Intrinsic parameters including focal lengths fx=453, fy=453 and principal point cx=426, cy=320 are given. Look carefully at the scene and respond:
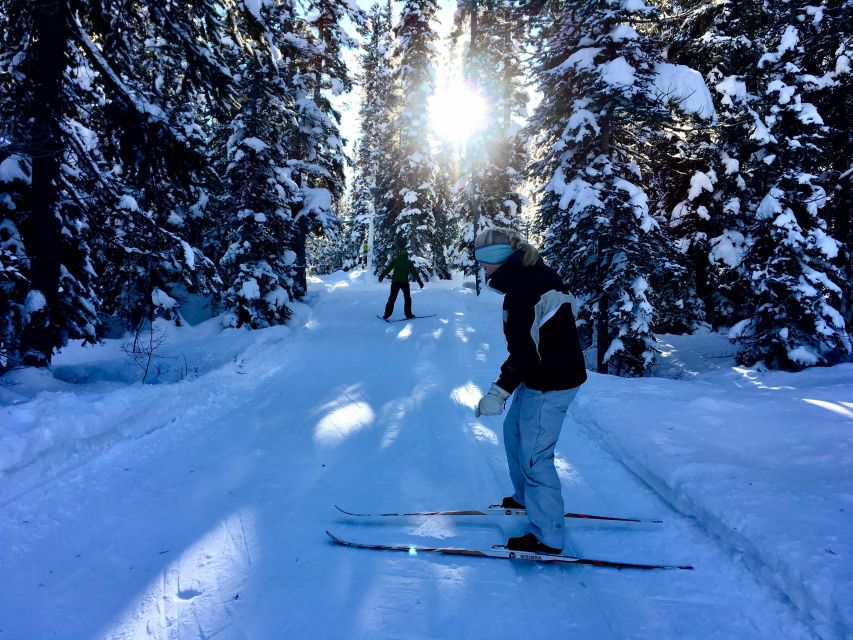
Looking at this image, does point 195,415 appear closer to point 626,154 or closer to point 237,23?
point 237,23

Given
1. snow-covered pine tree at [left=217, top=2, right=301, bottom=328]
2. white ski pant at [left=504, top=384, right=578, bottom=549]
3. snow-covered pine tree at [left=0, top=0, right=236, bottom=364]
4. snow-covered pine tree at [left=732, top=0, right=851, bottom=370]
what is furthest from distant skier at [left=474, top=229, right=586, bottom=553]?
snow-covered pine tree at [left=217, top=2, right=301, bottom=328]

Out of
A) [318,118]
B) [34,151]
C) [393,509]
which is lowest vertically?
[393,509]

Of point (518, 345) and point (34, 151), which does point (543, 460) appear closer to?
point (518, 345)

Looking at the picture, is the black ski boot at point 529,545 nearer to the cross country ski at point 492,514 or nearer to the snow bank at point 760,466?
the cross country ski at point 492,514

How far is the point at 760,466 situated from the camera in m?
4.24

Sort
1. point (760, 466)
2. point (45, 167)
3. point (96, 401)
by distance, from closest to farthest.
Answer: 1. point (760, 466)
2. point (96, 401)
3. point (45, 167)

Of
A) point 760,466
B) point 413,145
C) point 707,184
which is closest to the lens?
point 760,466

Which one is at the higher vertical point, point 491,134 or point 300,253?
point 491,134

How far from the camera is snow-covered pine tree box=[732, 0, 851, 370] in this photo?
10.8 metres

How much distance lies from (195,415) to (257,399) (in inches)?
43.9

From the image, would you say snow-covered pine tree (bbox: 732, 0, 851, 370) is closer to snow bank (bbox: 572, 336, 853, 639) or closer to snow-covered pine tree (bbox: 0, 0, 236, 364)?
snow bank (bbox: 572, 336, 853, 639)

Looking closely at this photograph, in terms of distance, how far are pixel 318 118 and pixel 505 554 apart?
20.3 meters

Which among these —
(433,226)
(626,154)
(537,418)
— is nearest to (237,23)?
(537,418)

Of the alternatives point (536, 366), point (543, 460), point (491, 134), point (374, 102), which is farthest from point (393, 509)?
point (374, 102)
